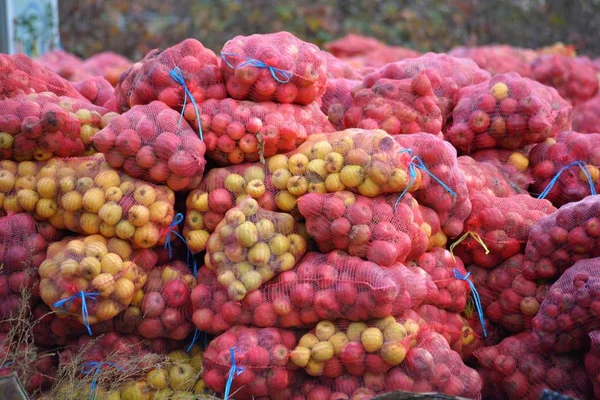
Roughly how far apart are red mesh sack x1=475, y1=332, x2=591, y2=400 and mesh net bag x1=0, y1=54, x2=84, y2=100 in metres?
2.02

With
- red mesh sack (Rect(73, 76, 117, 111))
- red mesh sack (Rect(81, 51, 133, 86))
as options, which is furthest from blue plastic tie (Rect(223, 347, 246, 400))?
red mesh sack (Rect(81, 51, 133, 86))

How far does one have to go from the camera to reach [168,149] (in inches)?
87.9

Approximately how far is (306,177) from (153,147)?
543 mm

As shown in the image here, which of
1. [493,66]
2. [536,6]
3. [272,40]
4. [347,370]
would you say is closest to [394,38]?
[536,6]

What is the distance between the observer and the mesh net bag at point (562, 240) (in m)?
2.23

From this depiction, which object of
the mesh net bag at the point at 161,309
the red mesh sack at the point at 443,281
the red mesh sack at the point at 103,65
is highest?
the red mesh sack at the point at 443,281

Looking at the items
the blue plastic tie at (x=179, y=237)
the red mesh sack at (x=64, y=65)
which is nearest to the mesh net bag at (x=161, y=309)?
the blue plastic tie at (x=179, y=237)

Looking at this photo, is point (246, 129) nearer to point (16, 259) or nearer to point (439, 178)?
point (439, 178)

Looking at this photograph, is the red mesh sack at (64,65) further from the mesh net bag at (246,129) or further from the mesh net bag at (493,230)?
the mesh net bag at (493,230)

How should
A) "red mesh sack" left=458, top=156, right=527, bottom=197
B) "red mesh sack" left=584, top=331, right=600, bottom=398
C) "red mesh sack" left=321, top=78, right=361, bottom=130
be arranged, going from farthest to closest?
"red mesh sack" left=321, top=78, right=361, bottom=130, "red mesh sack" left=458, top=156, right=527, bottom=197, "red mesh sack" left=584, top=331, right=600, bottom=398

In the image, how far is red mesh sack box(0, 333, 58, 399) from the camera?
2150 mm

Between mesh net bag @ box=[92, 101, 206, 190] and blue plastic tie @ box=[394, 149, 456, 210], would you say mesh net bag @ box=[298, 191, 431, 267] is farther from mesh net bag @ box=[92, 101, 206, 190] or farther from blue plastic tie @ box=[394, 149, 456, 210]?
mesh net bag @ box=[92, 101, 206, 190]

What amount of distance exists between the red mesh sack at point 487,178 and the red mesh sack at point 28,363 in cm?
170

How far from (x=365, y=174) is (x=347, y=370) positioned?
0.65 metres
